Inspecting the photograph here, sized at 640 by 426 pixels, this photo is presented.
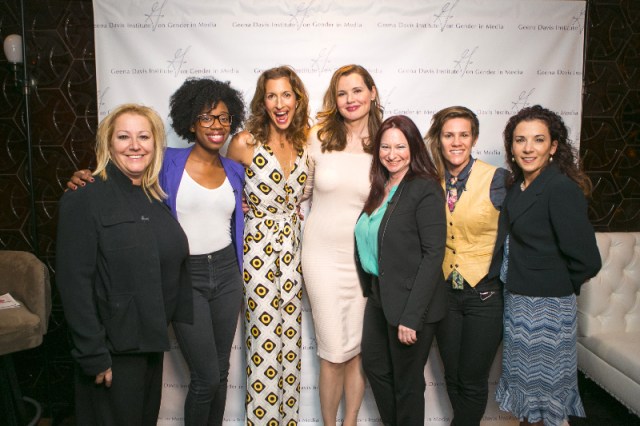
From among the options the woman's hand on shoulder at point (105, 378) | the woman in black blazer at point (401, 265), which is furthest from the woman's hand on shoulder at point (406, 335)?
the woman's hand on shoulder at point (105, 378)

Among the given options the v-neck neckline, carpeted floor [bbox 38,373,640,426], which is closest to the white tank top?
the v-neck neckline

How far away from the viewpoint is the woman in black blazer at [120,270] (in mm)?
1492

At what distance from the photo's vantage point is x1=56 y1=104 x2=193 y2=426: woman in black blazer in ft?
4.90

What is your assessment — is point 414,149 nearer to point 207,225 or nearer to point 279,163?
point 279,163

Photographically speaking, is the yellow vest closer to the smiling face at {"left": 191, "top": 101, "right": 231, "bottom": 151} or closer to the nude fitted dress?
the nude fitted dress

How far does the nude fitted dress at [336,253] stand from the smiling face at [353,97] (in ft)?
0.66

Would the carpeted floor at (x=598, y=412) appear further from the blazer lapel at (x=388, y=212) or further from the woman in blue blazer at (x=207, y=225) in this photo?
the blazer lapel at (x=388, y=212)

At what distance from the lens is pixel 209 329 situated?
205cm

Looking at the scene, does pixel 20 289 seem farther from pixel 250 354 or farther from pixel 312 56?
pixel 312 56

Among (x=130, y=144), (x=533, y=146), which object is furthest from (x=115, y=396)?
(x=533, y=146)

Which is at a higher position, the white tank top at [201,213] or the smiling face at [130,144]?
the smiling face at [130,144]

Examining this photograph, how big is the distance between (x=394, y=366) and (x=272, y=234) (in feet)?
2.72

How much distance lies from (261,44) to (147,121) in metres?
1.16

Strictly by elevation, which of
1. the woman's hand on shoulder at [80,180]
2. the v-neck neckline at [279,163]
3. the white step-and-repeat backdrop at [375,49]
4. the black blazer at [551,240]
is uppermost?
the white step-and-repeat backdrop at [375,49]
